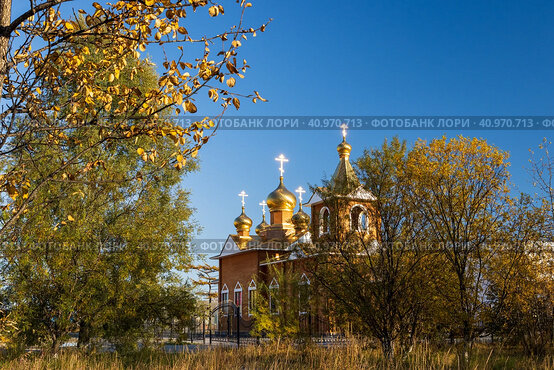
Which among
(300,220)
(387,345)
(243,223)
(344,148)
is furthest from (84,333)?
(243,223)

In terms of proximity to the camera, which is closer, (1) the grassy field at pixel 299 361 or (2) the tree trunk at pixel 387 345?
(1) the grassy field at pixel 299 361

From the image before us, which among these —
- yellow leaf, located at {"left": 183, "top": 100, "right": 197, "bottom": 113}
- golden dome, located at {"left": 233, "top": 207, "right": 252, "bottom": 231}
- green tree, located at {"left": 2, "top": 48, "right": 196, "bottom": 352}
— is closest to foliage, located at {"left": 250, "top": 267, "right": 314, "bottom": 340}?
green tree, located at {"left": 2, "top": 48, "right": 196, "bottom": 352}

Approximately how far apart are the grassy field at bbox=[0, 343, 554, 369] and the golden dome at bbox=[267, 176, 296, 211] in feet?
61.1

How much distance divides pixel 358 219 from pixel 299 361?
11.5 ft

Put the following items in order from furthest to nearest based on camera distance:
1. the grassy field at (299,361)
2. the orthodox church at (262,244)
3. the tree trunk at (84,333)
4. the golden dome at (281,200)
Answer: the golden dome at (281,200)
the orthodox church at (262,244)
the tree trunk at (84,333)
the grassy field at (299,361)

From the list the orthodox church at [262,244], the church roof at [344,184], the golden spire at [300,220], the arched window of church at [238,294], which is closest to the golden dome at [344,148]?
the orthodox church at [262,244]

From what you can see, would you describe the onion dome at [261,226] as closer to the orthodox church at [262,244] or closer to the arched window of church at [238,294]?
the orthodox church at [262,244]

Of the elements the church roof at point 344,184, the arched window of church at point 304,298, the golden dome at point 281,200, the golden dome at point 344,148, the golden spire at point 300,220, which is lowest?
the arched window of church at point 304,298

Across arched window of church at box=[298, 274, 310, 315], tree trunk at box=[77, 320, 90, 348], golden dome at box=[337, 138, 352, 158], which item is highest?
golden dome at box=[337, 138, 352, 158]

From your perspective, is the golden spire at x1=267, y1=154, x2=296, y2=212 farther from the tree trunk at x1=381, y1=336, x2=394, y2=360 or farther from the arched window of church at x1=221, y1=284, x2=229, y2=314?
the tree trunk at x1=381, y1=336, x2=394, y2=360

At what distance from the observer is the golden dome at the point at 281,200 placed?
3316 centimetres

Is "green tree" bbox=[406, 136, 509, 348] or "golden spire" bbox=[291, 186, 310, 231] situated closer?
"green tree" bbox=[406, 136, 509, 348]

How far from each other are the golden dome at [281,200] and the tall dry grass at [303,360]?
61.1 ft

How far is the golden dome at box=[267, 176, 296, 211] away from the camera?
33.2 metres
